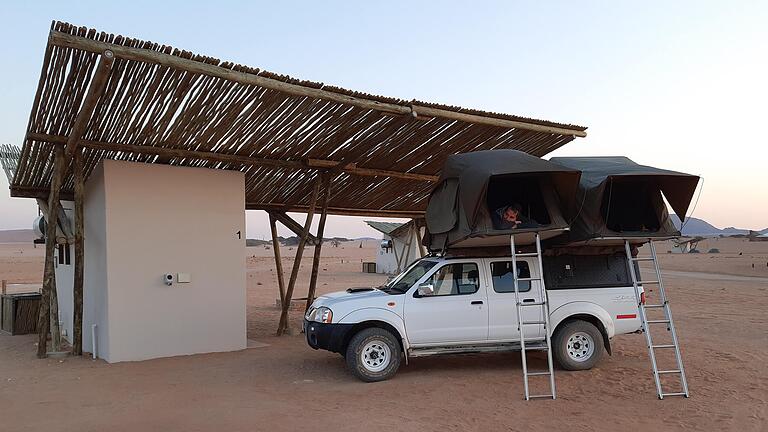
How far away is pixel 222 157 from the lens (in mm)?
11906

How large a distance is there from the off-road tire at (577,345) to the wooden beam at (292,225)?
255 inches

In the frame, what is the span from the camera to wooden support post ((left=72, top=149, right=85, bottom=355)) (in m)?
11.1

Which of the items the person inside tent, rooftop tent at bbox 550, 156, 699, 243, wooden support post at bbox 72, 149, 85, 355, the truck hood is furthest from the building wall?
rooftop tent at bbox 550, 156, 699, 243

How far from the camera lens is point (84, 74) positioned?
28.8 ft

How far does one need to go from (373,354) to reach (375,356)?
0.04 m

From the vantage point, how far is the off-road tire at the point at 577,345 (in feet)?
31.2

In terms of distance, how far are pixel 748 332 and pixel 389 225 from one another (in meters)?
28.8

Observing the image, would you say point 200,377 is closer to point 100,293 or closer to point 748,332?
point 100,293

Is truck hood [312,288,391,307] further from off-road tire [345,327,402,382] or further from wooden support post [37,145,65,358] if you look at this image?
wooden support post [37,145,65,358]

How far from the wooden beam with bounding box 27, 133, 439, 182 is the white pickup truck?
4001mm

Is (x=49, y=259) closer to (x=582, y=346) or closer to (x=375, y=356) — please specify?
(x=375, y=356)

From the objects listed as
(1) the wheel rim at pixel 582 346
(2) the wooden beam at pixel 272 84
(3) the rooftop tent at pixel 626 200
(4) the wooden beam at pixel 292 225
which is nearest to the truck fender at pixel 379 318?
(1) the wheel rim at pixel 582 346

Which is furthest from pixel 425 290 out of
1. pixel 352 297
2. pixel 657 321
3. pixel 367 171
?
pixel 367 171

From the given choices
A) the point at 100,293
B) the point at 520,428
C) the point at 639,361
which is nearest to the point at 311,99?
the point at 100,293
